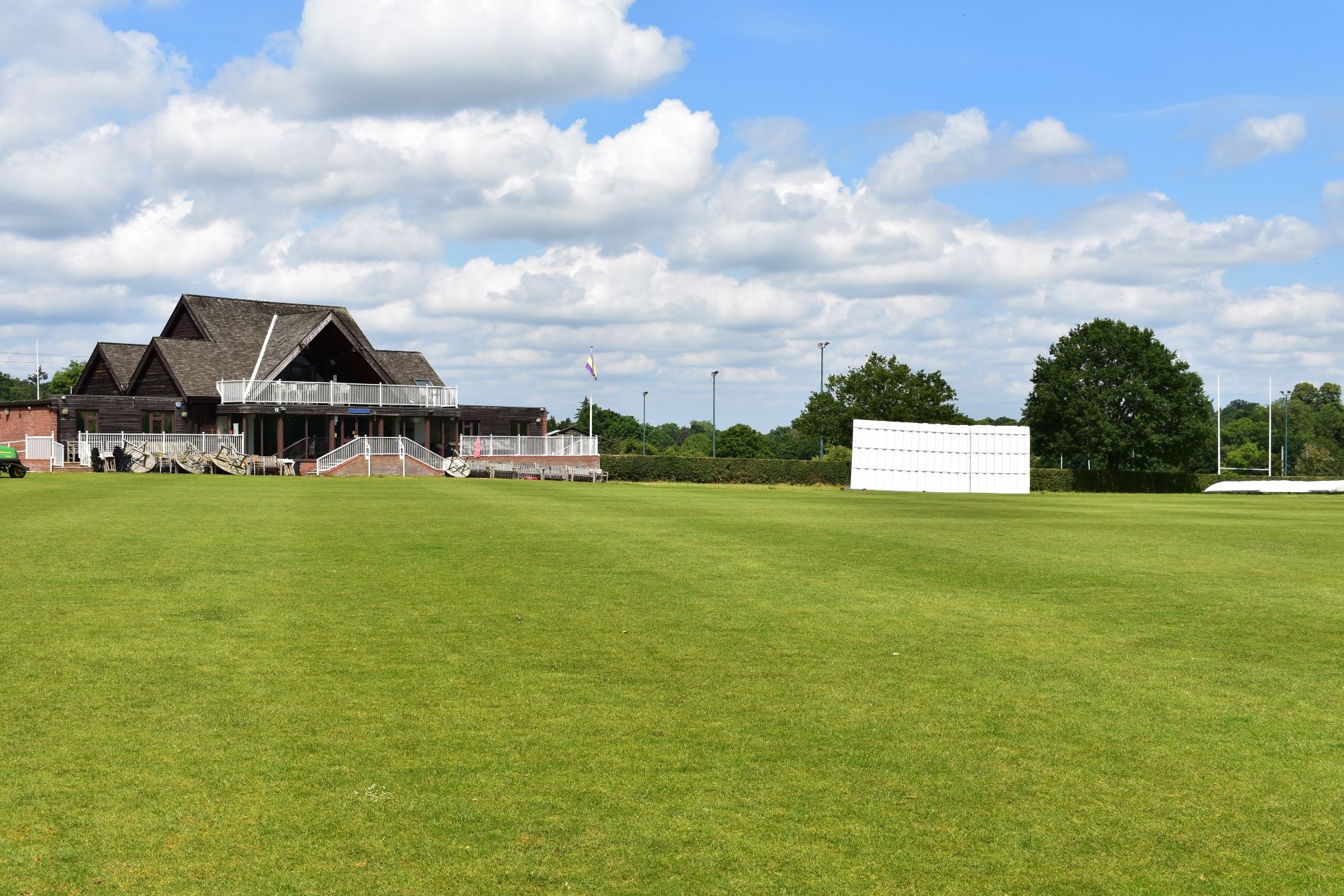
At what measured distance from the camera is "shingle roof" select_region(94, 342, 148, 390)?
2741 inches

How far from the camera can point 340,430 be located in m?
67.0

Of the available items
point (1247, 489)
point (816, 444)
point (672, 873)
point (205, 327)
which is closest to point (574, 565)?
point (672, 873)

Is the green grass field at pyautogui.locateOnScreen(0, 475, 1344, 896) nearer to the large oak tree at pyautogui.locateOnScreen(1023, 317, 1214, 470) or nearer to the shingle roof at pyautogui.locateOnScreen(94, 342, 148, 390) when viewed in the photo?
the shingle roof at pyautogui.locateOnScreen(94, 342, 148, 390)

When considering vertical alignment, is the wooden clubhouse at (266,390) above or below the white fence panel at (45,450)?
above

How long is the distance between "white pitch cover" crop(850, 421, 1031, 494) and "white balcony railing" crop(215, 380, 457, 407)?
24.0m

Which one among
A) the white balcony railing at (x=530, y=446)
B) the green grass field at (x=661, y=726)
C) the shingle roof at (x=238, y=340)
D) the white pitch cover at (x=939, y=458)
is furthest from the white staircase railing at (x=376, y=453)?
the green grass field at (x=661, y=726)

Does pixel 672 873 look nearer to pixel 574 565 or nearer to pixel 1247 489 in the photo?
pixel 574 565

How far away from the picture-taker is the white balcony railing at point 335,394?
2486 inches

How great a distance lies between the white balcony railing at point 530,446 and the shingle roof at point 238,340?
6.53 meters

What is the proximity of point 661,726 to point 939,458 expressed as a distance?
190 ft

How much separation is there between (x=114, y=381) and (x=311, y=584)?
62175 millimetres

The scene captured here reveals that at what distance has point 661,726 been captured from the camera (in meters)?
7.95

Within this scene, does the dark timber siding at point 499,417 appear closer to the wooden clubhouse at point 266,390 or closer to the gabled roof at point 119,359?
the wooden clubhouse at point 266,390

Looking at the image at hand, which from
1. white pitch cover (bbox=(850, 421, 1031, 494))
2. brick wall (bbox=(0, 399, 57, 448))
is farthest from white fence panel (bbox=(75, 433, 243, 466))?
white pitch cover (bbox=(850, 421, 1031, 494))
